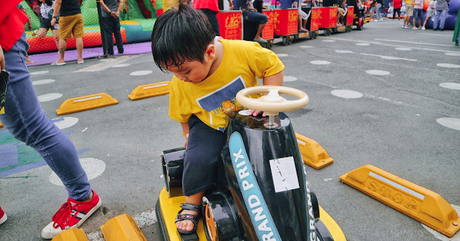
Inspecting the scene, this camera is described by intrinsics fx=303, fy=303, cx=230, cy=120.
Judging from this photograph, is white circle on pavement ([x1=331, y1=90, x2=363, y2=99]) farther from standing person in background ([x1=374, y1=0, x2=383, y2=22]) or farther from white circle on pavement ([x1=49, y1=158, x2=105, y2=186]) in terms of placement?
standing person in background ([x1=374, y1=0, x2=383, y2=22])

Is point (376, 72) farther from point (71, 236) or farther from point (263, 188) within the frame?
point (71, 236)

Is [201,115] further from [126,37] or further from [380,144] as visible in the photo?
[126,37]

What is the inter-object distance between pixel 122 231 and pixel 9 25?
3.56 ft

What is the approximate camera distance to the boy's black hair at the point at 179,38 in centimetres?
118

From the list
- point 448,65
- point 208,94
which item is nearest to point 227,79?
point 208,94

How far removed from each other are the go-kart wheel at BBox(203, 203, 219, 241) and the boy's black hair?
633 millimetres

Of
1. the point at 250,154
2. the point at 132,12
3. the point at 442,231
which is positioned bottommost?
the point at 442,231

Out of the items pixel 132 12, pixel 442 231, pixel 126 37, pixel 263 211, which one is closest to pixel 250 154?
pixel 263 211

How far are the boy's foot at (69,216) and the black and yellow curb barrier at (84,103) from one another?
213cm

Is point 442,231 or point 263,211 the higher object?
point 263,211

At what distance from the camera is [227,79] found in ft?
4.77

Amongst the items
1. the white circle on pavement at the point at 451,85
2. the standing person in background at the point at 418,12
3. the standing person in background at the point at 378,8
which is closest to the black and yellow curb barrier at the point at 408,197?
the white circle on pavement at the point at 451,85

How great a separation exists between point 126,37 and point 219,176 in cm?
902

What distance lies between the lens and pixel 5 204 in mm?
1963
